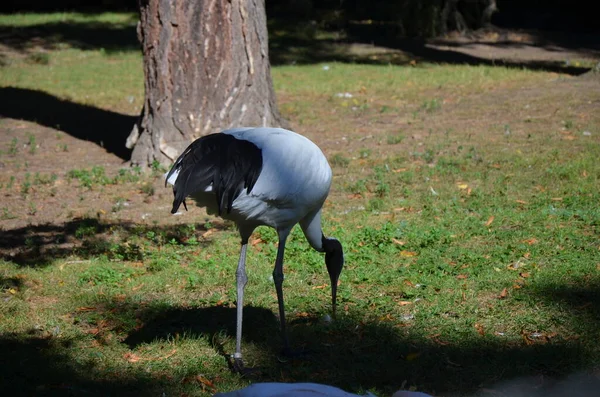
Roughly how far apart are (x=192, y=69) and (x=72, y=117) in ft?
12.6

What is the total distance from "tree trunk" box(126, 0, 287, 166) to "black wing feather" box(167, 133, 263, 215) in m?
4.48

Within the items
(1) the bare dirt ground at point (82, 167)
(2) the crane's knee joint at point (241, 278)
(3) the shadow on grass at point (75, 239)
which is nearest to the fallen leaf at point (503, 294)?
(2) the crane's knee joint at point (241, 278)

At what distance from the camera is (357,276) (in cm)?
614

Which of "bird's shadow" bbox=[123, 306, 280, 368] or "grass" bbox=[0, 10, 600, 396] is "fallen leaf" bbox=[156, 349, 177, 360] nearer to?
"grass" bbox=[0, 10, 600, 396]

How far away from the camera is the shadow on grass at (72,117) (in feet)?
36.5

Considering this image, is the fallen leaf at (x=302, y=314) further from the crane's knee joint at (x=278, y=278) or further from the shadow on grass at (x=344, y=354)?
the crane's knee joint at (x=278, y=278)

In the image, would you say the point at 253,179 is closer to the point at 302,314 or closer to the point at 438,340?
the point at 302,314

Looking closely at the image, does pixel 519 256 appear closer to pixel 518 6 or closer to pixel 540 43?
pixel 540 43

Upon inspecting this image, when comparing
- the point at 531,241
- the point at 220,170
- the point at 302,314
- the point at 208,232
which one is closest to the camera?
the point at 220,170

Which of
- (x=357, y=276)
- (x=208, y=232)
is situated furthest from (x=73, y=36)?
(x=357, y=276)

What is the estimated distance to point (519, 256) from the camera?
6.35 metres

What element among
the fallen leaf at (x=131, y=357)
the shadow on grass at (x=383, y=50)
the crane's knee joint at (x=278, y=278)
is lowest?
the fallen leaf at (x=131, y=357)

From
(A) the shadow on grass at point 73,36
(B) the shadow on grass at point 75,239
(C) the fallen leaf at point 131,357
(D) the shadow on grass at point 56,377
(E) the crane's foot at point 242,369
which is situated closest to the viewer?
(D) the shadow on grass at point 56,377

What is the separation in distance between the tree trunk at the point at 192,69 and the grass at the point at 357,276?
638mm
